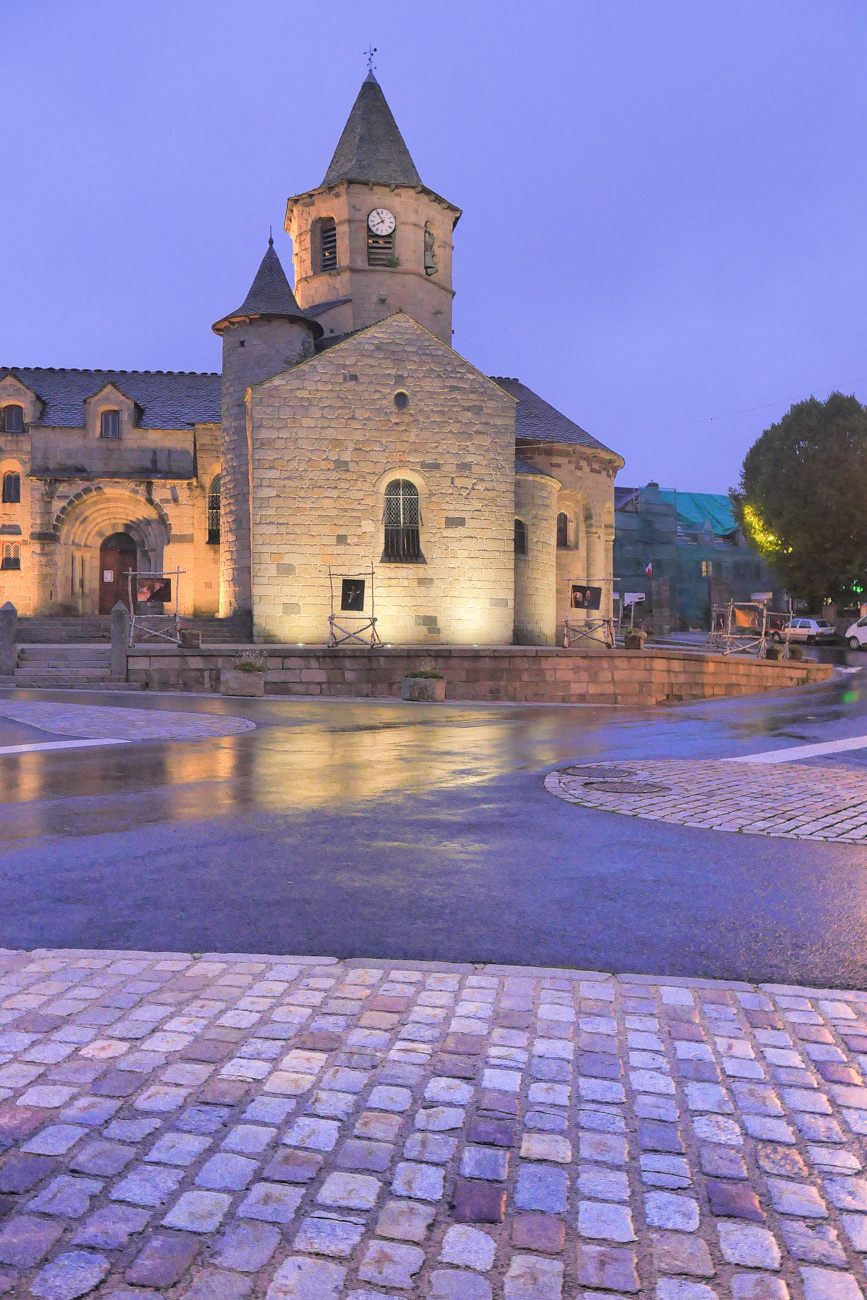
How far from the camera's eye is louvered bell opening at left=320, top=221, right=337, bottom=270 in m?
30.5

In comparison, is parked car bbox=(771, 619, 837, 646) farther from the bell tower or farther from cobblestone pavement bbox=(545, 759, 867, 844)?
cobblestone pavement bbox=(545, 759, 867, 844)

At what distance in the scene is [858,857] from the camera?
566 centimetres

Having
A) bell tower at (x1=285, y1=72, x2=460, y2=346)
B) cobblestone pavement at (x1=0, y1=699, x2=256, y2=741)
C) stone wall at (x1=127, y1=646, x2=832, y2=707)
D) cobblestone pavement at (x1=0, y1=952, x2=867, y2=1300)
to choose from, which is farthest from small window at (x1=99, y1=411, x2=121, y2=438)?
cobblestone pavement at (x1=0, y1=952, x2=867, y2=1300)

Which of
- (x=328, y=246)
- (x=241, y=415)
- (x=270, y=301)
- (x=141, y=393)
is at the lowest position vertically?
(x=241, y=415)

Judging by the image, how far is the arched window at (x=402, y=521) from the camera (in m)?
25.9

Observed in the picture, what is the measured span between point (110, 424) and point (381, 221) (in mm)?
11636

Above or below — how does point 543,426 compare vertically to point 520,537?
above

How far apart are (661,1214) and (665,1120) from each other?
1.35 feet

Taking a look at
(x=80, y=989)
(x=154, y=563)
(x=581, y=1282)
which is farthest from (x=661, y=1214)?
(x=154, y=563)

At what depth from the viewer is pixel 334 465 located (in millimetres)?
25469

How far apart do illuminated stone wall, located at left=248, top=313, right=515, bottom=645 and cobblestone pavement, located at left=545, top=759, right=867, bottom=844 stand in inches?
651

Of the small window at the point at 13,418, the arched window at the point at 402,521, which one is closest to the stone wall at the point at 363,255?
the arched window at the point at 402,521

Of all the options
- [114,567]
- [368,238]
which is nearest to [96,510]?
[114,567]

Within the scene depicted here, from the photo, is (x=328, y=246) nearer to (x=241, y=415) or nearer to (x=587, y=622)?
(x=241, y=415)
